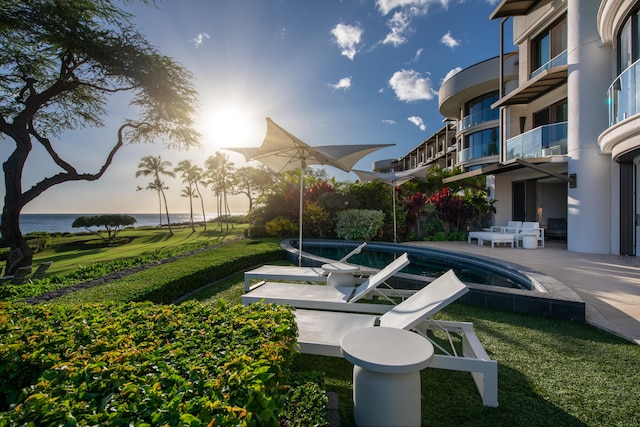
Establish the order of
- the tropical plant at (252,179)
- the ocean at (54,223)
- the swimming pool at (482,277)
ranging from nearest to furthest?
the swimming pool at (482,277)
the tropical plant at (252,179)
the ocean at (54,223)

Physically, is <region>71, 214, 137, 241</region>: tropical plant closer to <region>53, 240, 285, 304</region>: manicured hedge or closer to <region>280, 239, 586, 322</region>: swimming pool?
<region>280, 239, 586, 322</region>: swimming pool

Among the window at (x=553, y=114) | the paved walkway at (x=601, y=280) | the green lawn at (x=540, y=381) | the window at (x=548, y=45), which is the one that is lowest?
Result: the green lawn at (x=540, y=381)

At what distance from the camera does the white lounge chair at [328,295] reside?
4582 mm

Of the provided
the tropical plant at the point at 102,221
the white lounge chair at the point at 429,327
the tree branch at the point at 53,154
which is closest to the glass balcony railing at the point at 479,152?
the white lounge chair at the point at 429,327

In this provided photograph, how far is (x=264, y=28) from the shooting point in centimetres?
1217

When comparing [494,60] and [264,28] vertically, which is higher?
[494,60]

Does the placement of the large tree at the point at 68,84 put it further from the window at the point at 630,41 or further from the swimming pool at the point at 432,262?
the window at the point at 630,41

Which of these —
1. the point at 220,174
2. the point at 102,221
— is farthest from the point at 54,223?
the point at 102,221

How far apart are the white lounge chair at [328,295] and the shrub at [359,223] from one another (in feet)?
28.3

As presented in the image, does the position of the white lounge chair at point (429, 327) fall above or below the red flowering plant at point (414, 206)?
below

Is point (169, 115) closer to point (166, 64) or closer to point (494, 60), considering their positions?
point (166, 64)

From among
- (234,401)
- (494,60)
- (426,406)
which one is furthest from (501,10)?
(234,401)

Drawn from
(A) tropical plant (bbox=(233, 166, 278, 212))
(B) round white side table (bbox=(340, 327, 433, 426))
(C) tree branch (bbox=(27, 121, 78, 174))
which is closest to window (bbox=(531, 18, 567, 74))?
(B) round white side table (bbox=(340, 327, 433, 426))

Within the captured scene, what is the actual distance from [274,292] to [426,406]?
317 cm
